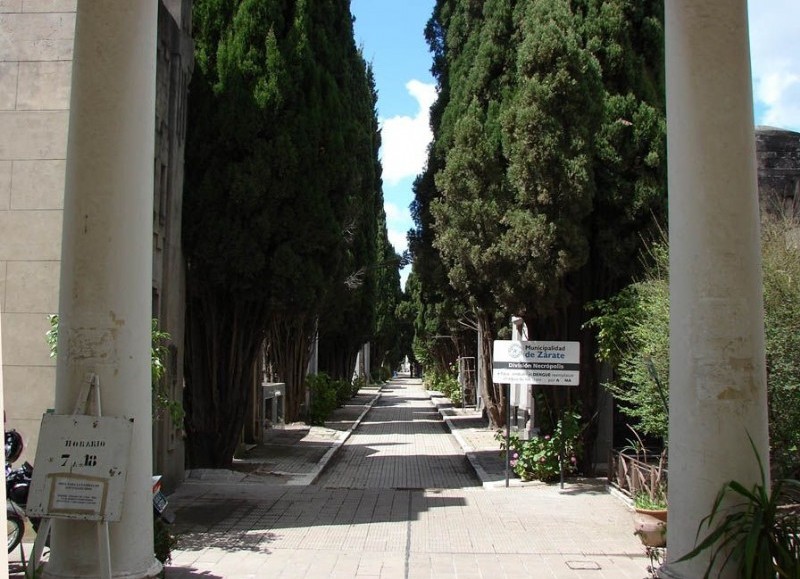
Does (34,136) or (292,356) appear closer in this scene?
(34,136)

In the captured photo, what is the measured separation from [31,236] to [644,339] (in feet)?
23.9

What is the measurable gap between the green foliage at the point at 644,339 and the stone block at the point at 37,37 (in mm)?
7350

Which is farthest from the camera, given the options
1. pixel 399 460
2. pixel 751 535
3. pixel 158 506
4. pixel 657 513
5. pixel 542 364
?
pixel 399 460

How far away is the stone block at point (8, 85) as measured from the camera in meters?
8.65

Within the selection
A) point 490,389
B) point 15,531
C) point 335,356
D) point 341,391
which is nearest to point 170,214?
point 15,531

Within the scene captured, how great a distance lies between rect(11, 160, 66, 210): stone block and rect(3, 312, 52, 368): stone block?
124cm

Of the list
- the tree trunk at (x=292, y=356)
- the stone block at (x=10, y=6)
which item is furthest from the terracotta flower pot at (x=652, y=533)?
the tree trunk at (x=292, y=356)

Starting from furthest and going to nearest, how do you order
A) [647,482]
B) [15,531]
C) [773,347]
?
[647,482] → [773,347] → [15,531]

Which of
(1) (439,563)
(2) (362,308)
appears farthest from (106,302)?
(2) (362,308)

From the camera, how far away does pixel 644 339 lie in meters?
9.51

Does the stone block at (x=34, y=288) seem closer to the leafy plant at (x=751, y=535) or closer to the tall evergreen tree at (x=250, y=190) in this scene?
the tall evergreen tree at (x=250, y=190)

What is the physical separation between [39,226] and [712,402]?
7169mm

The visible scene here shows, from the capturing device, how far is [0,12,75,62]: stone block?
870 cm

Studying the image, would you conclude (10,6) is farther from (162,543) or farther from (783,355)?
(783,355)
